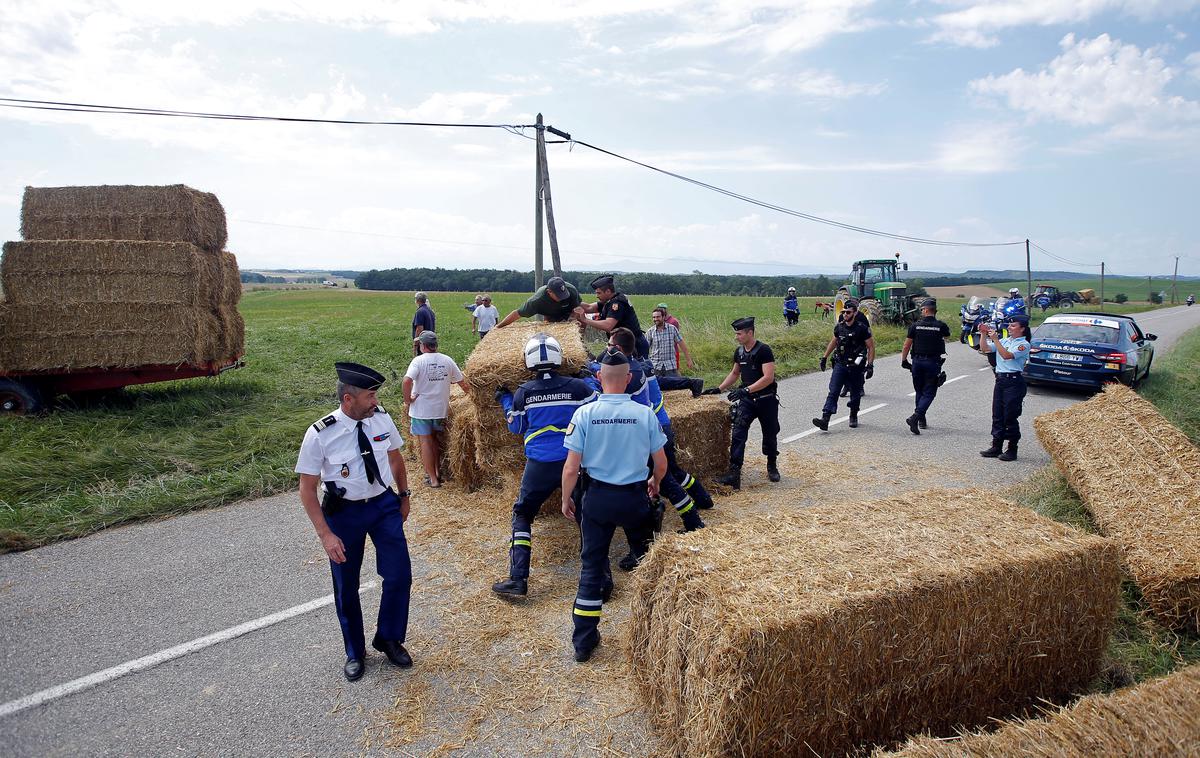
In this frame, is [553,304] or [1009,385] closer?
[553,304]

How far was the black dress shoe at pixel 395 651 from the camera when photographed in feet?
14.6

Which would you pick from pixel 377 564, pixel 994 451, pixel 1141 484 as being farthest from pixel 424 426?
pixel 994 451

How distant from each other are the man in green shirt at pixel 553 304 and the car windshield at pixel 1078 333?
10.7 m

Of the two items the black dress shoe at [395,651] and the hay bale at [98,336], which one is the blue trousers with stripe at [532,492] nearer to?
the black dress shoe at [395,651]

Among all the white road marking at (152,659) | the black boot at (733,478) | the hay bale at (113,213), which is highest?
the hay bale at (113,213)

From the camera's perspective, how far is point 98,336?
11461 millimetres

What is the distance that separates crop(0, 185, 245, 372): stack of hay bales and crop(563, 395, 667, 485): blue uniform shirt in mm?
10143

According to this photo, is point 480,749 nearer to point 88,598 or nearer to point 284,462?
point 88,598

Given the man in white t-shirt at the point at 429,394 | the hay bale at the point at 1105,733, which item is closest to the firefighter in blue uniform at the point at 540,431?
the man in white t-shirt at the point at 429,394

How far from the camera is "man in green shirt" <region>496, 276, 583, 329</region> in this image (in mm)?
8141

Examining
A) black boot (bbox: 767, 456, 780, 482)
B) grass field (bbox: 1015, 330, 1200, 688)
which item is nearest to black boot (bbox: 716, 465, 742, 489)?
black boot (bbox: 767, 456, 780, 482)

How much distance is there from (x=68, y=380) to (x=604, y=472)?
11.7m

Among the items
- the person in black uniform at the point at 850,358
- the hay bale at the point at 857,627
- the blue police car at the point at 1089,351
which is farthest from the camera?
the blue police car at the point at 1089,351

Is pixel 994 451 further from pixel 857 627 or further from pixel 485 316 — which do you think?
pixel 485 316
